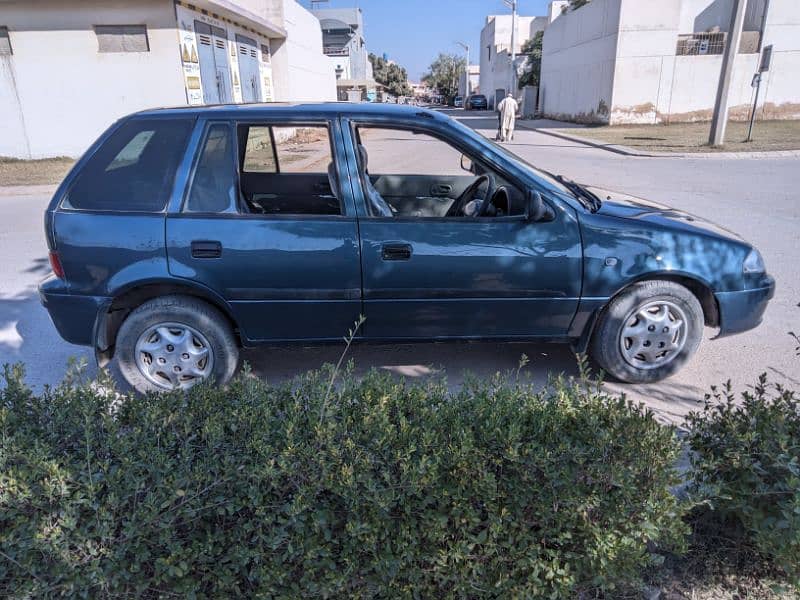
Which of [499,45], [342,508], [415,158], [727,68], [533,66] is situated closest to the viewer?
[342,508]

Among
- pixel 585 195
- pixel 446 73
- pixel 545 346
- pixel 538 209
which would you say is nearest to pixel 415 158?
pixel 545 346

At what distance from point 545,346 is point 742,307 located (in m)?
1.42

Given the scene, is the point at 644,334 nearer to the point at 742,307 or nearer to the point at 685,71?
the point at 742,307

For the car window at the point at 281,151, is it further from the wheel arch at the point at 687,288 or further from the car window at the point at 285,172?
the wheel arch at the point at 687,288

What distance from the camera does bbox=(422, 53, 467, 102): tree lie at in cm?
10662

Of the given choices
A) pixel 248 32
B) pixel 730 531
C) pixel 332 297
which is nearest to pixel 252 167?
pixel 332 297

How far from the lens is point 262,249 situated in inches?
138

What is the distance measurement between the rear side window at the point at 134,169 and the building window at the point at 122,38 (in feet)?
44.1

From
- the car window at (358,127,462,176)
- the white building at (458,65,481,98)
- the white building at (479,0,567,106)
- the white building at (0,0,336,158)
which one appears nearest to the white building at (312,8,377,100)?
the white building at (479,0,567,106)

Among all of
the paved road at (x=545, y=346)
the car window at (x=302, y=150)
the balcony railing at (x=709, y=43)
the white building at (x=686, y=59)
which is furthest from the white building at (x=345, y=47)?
the car window at (x=302, y=150)

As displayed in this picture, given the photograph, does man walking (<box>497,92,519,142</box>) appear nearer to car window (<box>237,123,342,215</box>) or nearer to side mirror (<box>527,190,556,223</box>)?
car window (<box>237,123,342,215</box>)

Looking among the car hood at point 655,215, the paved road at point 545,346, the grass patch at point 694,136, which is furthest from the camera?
the grass patch at point 694,136

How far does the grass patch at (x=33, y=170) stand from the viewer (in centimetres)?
1312

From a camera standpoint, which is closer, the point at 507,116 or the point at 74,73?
the point at 74,73
